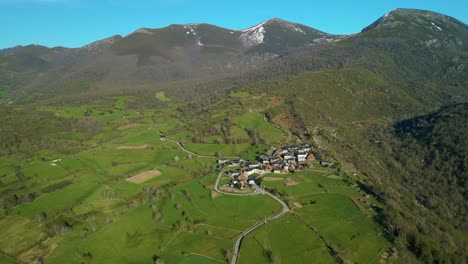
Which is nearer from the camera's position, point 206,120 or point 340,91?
point 206,120

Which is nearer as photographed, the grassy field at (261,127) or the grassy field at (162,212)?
the grassy field at (162,212)

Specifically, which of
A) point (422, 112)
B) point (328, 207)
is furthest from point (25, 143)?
point (422, 112)

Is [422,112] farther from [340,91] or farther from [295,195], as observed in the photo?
[295,195]

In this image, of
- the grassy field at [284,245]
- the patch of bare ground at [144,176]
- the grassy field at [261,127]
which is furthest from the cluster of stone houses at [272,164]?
the grassy field at [284,245]

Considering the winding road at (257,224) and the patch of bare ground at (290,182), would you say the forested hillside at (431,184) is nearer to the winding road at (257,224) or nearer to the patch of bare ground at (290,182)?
the winding road at (257,224)

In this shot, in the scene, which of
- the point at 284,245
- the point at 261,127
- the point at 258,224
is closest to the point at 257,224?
the point at 258,224

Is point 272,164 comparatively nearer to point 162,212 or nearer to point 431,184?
point 162,212
